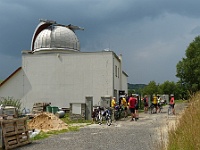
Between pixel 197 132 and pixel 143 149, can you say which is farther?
pixel 143 149

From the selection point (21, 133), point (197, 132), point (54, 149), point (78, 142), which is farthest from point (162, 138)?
point (21, 133)

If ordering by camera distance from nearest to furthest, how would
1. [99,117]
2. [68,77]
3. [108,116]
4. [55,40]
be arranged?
[108,116], [99,117], [68,77], [55,40]

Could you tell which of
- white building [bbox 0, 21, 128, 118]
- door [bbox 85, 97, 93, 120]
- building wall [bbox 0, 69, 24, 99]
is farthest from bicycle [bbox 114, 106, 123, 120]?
building wall [bbox 0, 69, 24, 99]

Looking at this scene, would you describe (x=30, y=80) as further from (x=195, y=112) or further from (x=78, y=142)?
(x=195, y=112)

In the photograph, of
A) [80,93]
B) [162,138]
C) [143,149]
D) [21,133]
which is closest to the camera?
[162,138]

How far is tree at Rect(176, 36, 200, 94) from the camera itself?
49844mm

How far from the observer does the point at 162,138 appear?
5816 mm

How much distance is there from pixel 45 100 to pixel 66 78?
10.6 ft

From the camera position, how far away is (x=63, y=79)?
3169 cm

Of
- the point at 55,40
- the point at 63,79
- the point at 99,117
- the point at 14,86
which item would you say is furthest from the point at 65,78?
the point at 99,117

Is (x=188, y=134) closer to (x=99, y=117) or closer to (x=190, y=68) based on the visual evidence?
(x=99, y=117)

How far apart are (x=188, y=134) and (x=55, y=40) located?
108 feet

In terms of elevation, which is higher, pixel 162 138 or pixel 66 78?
pixel 66 78

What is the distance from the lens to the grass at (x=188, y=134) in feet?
17.7
